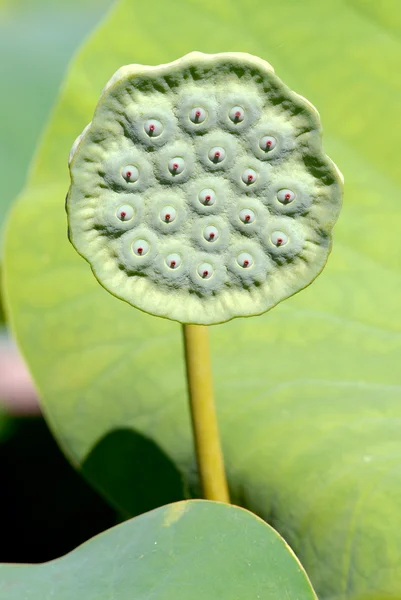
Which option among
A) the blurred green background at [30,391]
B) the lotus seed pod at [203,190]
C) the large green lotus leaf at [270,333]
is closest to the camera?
the lotus seed pod at [203,190]

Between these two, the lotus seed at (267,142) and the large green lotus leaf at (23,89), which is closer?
the lotus seed at (267,142)

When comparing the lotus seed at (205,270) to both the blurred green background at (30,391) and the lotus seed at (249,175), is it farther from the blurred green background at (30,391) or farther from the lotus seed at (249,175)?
the blurred green background at (30,391)

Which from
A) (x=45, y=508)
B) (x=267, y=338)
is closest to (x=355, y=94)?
(x=267, y=338)

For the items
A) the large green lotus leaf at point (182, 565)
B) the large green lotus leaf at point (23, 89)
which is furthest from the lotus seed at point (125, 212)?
the large green lotus leaf at point (23, 89)

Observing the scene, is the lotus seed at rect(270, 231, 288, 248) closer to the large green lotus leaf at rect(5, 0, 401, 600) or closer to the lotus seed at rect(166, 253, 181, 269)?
the lotus seed at rect(166, 253, 181, 269)

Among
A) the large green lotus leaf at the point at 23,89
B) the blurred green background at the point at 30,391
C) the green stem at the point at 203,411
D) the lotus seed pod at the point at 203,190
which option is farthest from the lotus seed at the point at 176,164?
the large green lotus leaf at the point at 23,89

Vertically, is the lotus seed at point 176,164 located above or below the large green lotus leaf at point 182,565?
above

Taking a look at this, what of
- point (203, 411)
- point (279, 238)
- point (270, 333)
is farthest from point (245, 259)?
point (270, 333)

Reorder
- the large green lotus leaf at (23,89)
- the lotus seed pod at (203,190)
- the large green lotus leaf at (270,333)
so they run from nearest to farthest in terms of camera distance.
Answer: the lotus seed pod at (203,190), the large green lotus leaf at (270,333), the large green lotus leaf at (23,89)

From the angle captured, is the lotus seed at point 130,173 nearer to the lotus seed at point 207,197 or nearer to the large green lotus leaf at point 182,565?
the lotus seed at point 207,197
